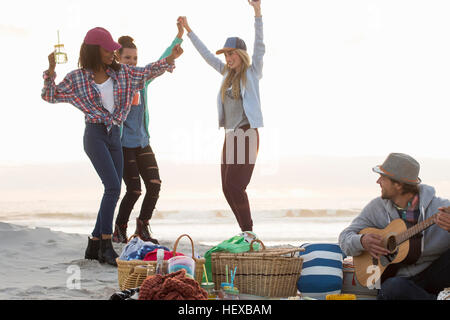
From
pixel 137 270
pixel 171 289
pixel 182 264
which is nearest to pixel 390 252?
pixel 182 264

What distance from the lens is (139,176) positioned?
688cm

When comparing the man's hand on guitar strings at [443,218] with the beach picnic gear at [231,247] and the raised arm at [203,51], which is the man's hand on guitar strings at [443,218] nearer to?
the beach picnic gear at [231,247]

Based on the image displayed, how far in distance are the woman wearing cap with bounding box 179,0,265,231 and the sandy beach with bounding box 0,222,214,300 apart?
1489 millimetres

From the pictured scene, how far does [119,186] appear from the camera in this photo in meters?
5.59

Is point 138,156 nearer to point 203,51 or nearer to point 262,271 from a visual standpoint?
point 203,51

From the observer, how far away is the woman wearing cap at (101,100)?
18.0 ft

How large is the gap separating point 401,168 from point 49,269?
361 centimetres

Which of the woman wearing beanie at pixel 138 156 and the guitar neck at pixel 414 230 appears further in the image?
the woman wearing beanie at pixel 138 156

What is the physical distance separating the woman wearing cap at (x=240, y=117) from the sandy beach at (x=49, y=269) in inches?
58.6

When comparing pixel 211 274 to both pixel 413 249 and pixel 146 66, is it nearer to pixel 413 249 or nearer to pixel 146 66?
pixel 413 249

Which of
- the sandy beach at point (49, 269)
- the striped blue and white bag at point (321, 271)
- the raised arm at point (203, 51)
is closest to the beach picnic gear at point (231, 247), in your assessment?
the striped blue and white bag at point (321, 271)

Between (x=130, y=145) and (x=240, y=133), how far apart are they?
1.36 meters

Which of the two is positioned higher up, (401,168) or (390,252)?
(401,168)

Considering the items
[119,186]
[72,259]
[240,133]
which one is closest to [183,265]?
[119,186]
